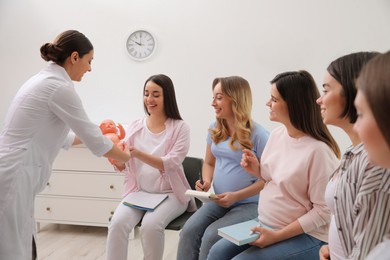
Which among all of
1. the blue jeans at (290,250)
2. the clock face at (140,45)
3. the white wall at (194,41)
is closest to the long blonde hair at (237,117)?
the blue jeans at (290,250)

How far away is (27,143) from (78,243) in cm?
159

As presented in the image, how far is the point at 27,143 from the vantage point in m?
1.71

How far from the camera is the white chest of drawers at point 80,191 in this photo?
10.1 ft

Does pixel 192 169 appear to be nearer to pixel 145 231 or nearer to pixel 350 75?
pixel 145 231

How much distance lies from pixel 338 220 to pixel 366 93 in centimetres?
50

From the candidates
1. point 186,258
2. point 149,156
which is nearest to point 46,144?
point 149,156

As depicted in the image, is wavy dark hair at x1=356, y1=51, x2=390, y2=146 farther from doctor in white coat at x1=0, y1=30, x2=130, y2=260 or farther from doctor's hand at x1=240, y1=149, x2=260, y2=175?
doctor in white coat at x1=0, y1=30, x2=130, y2=260

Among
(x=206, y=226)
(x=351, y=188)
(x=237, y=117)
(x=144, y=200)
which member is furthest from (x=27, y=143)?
(x=351, y=188)

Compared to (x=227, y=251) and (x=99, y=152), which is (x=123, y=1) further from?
(x=227, y=251)

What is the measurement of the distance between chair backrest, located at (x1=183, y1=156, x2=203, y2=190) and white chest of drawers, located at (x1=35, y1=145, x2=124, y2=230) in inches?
34.7

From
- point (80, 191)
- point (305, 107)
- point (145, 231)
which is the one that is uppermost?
point (305, 107)

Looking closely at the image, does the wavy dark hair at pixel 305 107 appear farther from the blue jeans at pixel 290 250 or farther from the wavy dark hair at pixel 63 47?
the wavy dark hair at pixel 63 47

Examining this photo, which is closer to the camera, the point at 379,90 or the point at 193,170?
the point at 379,90

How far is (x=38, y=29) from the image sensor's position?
12.6 ft
